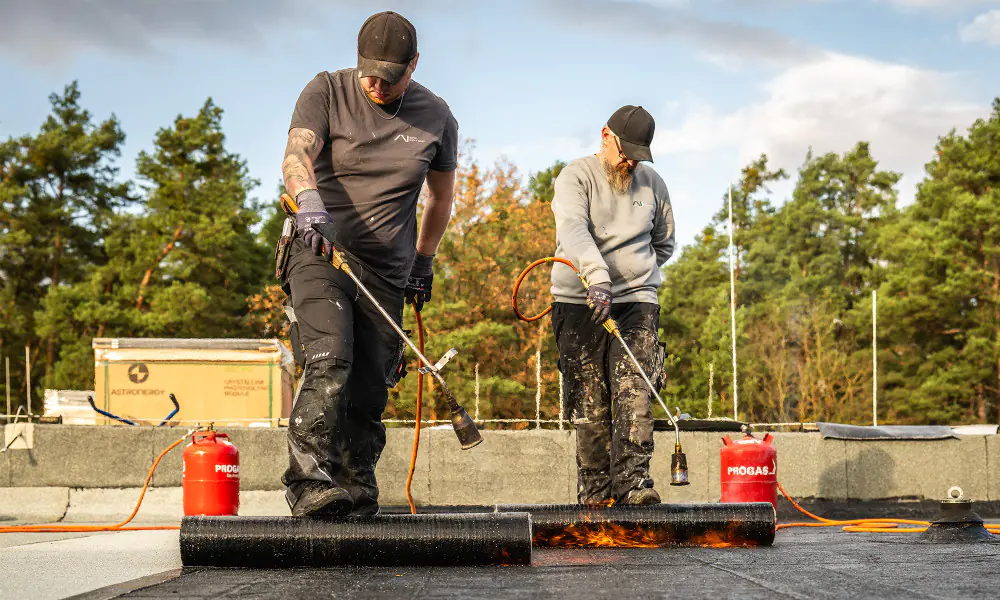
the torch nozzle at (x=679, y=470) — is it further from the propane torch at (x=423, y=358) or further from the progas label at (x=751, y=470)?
the progas label at (x=751, y=470)

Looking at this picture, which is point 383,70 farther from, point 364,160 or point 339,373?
point 339,373

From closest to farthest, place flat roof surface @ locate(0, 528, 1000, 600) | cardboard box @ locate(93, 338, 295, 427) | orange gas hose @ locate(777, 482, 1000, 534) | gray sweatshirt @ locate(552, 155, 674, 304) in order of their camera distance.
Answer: flat roof surface @ locate(0, 528, 1000, 600), orange gas hose @ locate(777, 482, 1000, 534), gray sweatshirt @ locate(552, 155, 674, 304), cardboard box @ locate(93, 338, 295, 427)

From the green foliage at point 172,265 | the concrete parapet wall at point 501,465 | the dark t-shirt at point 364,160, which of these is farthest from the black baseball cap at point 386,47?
the green foliage at point 172,265

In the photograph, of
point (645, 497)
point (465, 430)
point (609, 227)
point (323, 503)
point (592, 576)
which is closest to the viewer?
point (592, 576)

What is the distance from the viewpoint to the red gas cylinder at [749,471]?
6.54 meters

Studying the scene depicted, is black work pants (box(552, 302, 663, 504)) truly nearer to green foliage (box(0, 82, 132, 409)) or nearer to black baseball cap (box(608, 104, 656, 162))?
black baseball cap (box(608, 104, 656, 162))

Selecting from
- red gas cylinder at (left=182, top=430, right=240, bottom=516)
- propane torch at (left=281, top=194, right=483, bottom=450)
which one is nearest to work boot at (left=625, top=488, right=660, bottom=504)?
propane torch at (left=281, top=194, right=483, bottom=450)

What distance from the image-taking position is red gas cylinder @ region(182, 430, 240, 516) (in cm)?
634

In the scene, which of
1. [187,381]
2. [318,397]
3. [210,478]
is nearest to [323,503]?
[318,397]

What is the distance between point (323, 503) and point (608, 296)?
201cm

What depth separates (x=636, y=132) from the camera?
529 cm

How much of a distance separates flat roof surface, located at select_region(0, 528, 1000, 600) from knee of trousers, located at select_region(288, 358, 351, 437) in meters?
0.61

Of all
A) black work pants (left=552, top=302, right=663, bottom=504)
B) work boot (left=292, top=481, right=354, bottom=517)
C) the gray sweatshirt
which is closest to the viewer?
work boot (left=292, top=481, right=354, bottom=517)

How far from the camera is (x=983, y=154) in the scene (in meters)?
44.0
